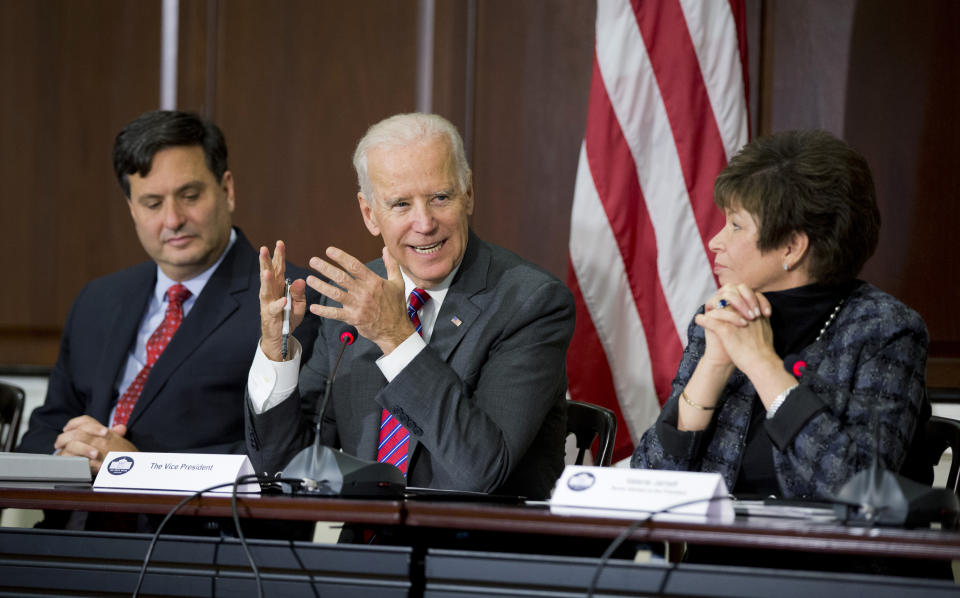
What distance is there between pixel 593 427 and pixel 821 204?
80 centimetres

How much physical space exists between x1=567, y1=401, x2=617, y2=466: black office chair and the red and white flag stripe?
1.36 ft

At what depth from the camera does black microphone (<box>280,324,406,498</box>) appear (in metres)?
1.52

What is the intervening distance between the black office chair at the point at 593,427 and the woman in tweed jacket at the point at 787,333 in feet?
0.92

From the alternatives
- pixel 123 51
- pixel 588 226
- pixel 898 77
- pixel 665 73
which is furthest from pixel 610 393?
pixel 123 51

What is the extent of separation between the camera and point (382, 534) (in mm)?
1512

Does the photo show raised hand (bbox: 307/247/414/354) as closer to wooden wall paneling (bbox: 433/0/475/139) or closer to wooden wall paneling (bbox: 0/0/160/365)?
wooden wall paneling (bbox: 433/0/475/139)

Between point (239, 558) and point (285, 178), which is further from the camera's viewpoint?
point (285, 178)

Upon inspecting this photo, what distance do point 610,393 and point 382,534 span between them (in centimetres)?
149

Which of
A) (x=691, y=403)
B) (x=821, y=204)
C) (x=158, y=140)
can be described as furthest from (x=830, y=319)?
(x=158, y=140)

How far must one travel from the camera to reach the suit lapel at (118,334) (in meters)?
2.78

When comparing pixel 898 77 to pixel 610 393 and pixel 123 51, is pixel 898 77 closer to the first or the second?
pixel 610 393

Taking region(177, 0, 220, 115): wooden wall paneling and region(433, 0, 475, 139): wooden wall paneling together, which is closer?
region(433, 0, 475, 139): wooden wall paneling

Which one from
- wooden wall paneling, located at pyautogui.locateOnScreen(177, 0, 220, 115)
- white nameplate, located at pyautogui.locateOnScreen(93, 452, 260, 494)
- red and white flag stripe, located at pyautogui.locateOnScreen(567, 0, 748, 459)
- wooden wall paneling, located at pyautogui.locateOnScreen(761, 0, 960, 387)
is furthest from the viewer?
wooden wall paneling, located at pyautogui.locateOnScreen(177, 0, 220, 115)

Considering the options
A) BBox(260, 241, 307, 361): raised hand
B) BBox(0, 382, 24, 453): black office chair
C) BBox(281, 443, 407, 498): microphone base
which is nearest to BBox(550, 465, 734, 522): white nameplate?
BBox(281, 443, 407, 498): microphone base
